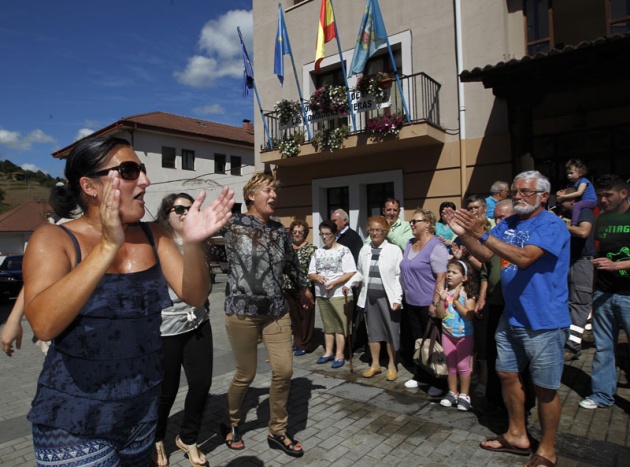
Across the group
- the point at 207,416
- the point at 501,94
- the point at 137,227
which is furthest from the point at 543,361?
the point at 501,94

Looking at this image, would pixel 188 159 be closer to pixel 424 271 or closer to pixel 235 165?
pixel 235 165

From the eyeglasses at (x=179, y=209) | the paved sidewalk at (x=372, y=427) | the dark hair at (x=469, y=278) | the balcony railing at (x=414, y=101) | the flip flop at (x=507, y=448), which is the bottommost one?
the paved sidewalk at (x=372, y=427)

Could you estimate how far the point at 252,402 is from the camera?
15.1ft

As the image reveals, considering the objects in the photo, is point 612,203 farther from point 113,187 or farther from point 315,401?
point 113,187

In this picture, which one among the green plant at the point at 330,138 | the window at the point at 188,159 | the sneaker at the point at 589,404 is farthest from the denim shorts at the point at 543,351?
the window at the point at 188,159

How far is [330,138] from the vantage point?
32.5ft

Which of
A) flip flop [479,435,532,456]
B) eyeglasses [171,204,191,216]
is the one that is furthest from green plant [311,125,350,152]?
flip flop [479,435,532,456]

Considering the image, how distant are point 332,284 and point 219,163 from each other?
25.2 metres

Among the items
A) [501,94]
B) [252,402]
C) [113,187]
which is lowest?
[252,402]

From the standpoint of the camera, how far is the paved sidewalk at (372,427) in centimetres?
332

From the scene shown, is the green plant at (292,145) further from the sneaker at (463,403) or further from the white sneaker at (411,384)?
the sneaker at (463,403)

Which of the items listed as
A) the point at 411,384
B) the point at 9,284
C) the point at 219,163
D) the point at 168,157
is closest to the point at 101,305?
the point at 411,384

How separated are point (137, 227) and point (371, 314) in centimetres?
392

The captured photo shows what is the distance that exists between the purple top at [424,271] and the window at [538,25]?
570 cm
